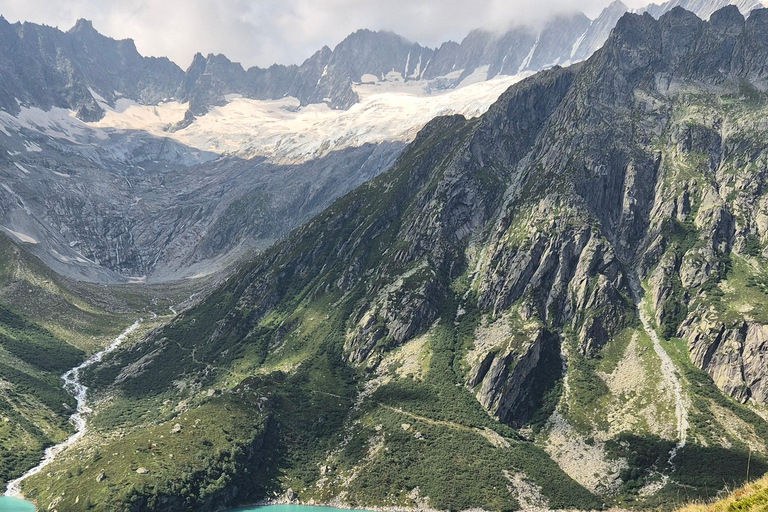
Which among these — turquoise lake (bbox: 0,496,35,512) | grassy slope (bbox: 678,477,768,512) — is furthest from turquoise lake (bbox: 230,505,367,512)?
grassy slope (bbox: 678,477,768,512)

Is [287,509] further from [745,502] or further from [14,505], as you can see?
[745,502]

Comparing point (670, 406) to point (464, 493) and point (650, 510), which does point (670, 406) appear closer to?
point (650, 510)

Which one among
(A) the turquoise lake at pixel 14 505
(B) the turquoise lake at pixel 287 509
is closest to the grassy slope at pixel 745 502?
(B) the turquoise lake at pixel 287 509

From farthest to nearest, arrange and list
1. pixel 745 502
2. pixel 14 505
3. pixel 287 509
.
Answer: pixel 287 509 < pixel 14 505 < pixel 745 502

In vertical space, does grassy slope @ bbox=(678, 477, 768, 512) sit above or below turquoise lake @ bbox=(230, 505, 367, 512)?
above

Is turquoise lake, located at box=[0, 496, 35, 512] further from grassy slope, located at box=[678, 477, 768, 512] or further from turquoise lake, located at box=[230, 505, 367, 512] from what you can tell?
grassy slope, located at box=[678, 477, 768, 512]

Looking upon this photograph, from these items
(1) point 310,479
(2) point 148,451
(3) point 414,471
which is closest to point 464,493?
(3) point 414,471

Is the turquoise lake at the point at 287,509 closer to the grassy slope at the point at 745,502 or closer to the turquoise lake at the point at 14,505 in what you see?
the turquoise lake at the point at 14,505

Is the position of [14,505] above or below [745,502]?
below

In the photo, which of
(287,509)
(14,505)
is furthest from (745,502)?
(14,505)
